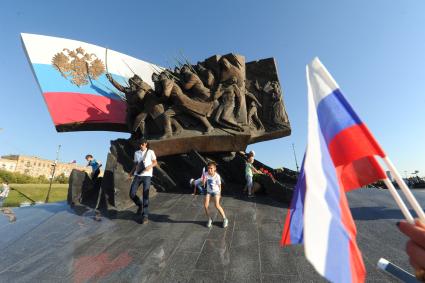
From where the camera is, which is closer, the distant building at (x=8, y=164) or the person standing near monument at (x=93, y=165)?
the person standing near monument at (x=93, y=165)

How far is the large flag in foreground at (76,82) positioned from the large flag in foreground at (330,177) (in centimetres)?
1334

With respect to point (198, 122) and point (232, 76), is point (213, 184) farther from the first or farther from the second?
point (232, 76)

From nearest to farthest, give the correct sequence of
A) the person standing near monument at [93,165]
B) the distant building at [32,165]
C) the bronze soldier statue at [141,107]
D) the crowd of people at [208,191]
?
the crowd of people at [208,191]
the person standing near monument at [93,165]
the bronze soldier statue at [141,107]
the distant building at [32,165]

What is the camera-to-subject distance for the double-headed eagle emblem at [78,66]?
14.8 m

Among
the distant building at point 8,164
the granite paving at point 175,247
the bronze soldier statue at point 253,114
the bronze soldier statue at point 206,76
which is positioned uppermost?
the distant building at point 8,164

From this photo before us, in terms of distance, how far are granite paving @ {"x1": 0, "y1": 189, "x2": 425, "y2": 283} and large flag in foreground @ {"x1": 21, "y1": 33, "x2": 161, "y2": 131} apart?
25.9 feet

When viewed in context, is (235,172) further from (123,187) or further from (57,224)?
(57,224)

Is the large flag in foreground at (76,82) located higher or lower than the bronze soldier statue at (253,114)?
higher

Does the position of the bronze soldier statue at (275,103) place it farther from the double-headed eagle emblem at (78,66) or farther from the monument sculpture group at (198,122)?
the double-headed eagle emblem at (78,66)

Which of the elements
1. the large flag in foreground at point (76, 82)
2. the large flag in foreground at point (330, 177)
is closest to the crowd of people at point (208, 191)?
the large flag in foreground at point (330, 177)

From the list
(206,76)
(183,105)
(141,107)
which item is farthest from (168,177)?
(206,76)

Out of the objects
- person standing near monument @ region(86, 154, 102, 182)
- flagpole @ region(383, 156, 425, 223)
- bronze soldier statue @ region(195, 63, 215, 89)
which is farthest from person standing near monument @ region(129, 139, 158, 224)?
bronze soldier statue @ region(195, 63, 215, 89)

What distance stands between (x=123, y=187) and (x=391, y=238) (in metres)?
6.09

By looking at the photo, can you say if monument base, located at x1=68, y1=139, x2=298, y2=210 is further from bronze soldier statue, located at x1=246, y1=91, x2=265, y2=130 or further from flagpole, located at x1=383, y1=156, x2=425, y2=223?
flagpole, located at x1=383, y1=156, x2=425, y2=223
